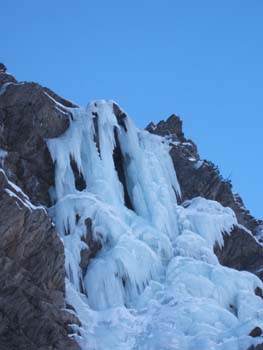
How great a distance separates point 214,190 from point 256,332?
1445 cm

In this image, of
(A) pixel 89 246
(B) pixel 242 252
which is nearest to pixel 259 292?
(B) pixel 242 252

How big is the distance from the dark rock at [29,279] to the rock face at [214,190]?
11.3m

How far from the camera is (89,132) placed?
3541cm

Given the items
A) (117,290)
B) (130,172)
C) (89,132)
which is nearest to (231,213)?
(130,172)

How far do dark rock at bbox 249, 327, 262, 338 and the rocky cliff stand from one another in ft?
18.6

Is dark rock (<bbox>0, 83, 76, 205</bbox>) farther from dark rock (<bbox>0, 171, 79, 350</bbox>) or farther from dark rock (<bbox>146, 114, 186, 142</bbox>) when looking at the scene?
dark rock (<bbox>146, 114, 186, 142</bbox>)

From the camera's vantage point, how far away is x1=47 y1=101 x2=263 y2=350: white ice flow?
87.1 ft

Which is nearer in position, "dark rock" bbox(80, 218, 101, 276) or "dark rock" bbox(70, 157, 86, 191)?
"dark rock" bbox(80, 218, 101, 276)

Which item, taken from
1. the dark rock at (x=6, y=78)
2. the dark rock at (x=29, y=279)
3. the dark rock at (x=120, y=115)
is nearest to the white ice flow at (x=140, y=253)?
the dark rock at (x=120, y=115)

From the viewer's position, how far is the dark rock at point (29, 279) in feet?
76.1

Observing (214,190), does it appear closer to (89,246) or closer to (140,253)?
(140,253)

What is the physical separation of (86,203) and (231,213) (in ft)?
29.2

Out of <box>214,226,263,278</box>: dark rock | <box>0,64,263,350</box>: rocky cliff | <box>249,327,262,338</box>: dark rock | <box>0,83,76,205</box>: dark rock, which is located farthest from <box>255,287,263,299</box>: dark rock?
<box>0,83,76,205</box>: dark rock

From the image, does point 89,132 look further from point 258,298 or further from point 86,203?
point 258,298
